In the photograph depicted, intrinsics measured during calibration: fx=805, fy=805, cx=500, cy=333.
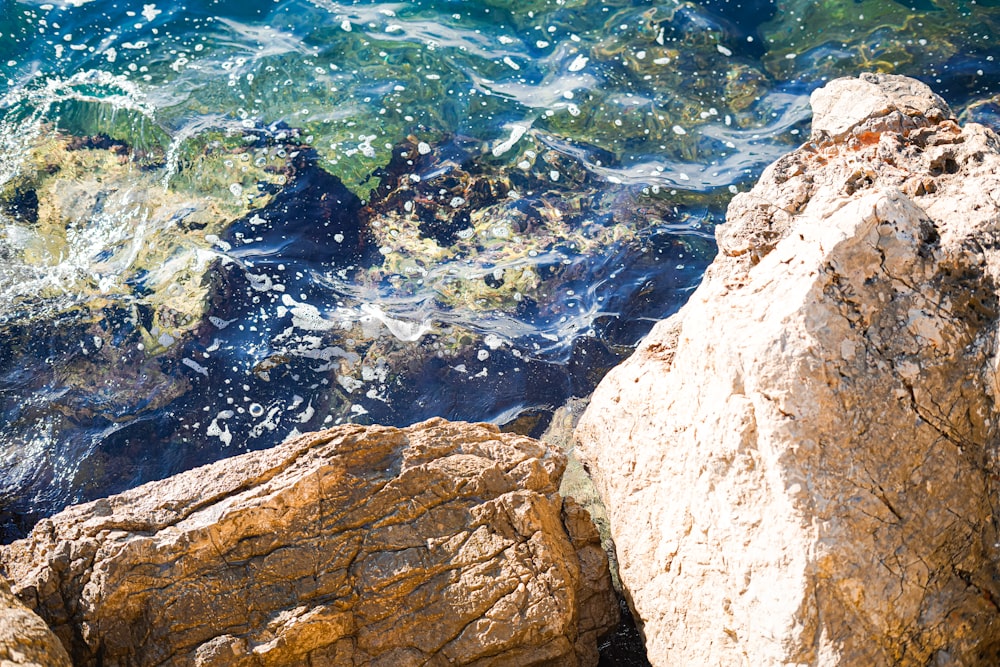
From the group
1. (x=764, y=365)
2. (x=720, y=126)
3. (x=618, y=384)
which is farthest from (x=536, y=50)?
(x=764, y=365)

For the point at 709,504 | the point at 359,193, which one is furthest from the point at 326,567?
the point at 359,193

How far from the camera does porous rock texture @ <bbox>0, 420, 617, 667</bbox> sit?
3.00 meters

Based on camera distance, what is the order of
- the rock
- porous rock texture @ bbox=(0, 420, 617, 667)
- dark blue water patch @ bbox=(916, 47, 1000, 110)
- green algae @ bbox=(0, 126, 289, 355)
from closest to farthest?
the rock < porous rock texture @ bbox=(0, 420, 617, 667) < green algae @ bbox=(0, 126, 289, 355) < dark blue water patch @ bbox=(916, 47, 1000, 110)

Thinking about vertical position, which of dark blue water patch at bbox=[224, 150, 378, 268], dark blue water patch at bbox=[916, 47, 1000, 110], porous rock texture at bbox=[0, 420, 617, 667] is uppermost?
dark blue water patch at bbox=[916, 47, 1000, 110]

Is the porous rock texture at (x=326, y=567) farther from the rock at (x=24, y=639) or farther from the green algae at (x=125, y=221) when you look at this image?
the green algae at (x=125, y=221)

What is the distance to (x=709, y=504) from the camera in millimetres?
2805

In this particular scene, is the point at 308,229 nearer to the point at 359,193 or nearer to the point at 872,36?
the point at 359,193

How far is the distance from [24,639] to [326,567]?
3.33 feet

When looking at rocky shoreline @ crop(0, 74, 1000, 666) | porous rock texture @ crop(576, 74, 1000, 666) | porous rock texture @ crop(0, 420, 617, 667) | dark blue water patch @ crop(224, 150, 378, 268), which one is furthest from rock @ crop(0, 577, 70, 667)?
dark blue water patch @ crop(224, 150, 378, 268)

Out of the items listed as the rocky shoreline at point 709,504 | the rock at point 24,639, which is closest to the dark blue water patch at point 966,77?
the rocky shoreline at point 709,504

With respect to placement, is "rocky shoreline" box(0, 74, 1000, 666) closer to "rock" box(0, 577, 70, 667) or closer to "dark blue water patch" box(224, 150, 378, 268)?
"rock" box(0, 577, 70, 667)

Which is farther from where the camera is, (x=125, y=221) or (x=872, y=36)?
(x=872, y=36)

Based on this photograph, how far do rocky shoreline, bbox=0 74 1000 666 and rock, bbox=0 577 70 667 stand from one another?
1 centimetres

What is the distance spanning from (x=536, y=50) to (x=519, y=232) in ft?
7.83
